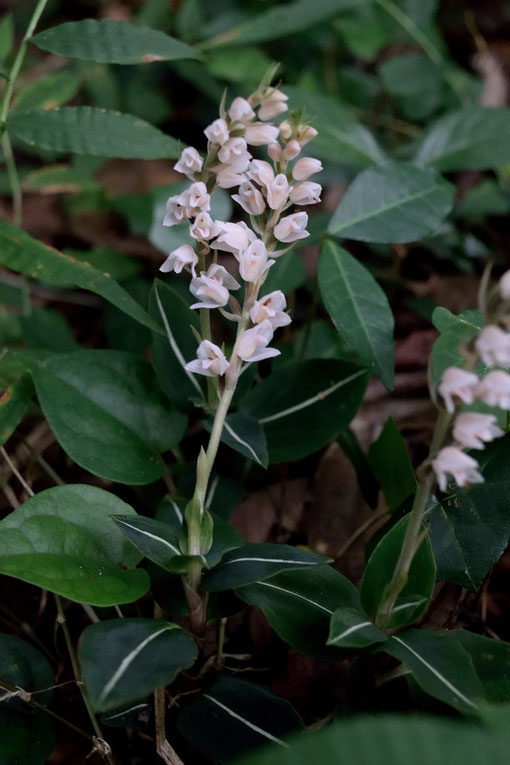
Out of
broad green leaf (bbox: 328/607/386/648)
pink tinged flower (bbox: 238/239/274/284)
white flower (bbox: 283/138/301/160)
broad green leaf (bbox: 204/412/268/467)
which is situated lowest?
broad green leaf (bbox: 328/607/386/648)

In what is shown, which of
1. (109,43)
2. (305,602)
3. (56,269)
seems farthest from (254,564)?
(109,43)

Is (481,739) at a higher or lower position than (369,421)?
higher

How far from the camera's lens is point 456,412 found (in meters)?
0.97

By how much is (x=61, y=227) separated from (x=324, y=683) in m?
2.08

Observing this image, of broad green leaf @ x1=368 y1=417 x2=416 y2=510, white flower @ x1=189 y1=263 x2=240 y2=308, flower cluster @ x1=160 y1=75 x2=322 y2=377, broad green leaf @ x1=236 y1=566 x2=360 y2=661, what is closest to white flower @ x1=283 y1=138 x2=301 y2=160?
flower cluster @ x1=160 y1=75 x2=322 y2=377

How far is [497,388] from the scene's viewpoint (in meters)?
0.88

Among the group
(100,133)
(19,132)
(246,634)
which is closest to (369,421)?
(246,634)

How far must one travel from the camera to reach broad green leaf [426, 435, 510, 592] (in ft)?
3.96

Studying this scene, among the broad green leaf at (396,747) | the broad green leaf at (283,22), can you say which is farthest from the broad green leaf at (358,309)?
the broad green leaf at (283,22)

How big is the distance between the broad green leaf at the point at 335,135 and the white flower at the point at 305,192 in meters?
0.83

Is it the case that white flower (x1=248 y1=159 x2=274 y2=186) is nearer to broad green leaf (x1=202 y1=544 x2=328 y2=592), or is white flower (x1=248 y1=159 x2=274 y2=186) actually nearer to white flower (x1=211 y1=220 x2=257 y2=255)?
white flower (x1=211 y1=220 x2=257 y2=255)

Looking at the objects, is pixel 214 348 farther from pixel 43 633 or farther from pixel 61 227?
pixel 61 227

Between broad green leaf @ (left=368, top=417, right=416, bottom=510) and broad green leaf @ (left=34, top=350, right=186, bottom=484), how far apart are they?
430 mm

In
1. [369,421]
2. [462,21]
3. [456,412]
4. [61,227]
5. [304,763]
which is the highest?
[462,21]
